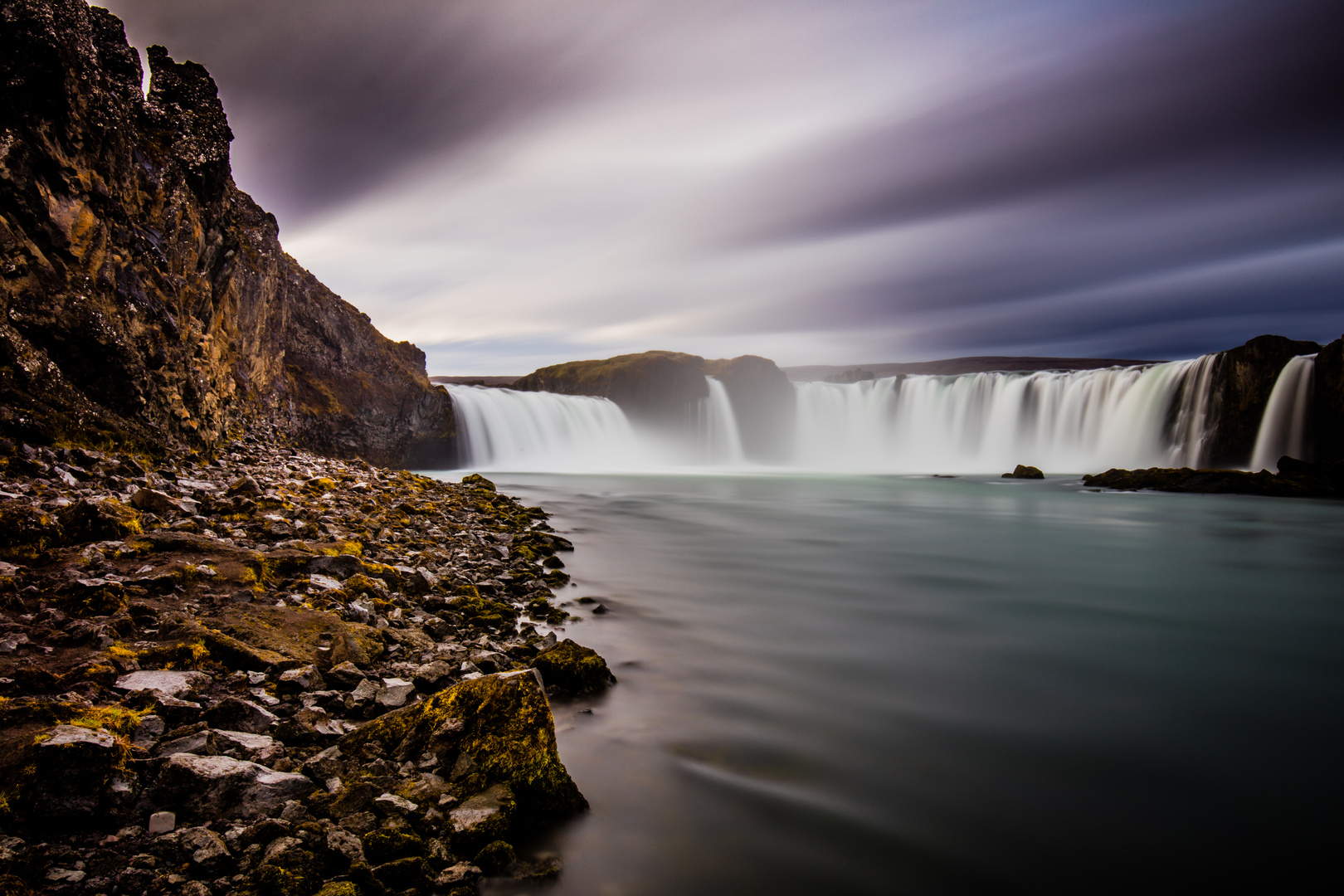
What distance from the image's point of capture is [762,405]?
7406 centimetres

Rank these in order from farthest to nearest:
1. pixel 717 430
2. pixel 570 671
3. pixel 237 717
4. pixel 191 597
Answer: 1. pixel 717 430
2. pixel 570 671
3. pixel 191 597
4. pixel 237 717

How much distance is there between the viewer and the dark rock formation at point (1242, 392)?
34.2 meters

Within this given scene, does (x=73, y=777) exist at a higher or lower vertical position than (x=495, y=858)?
higher

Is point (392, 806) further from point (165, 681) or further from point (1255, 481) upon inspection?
point (1255, 481)

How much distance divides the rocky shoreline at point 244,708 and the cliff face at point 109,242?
1830mm

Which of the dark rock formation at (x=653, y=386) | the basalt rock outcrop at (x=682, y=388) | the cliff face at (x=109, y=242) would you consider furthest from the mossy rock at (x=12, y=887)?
the dark rock formation at (x=653, y=386)

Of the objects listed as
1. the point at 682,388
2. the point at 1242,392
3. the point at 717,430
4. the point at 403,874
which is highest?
the point at 682,388

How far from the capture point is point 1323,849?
323cm

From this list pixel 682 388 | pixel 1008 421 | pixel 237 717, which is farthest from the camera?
pixel 682 388

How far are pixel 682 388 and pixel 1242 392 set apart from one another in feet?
152

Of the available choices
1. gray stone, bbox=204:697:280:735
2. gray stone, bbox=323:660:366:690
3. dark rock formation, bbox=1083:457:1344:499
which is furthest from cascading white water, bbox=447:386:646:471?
gray stone, bbox=204:697:280:735

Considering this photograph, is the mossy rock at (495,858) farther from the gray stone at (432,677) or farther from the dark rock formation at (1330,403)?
the dark rock formation at (1330,403)

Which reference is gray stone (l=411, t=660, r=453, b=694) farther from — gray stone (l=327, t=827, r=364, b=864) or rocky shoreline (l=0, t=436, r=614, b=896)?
gray stone (l=327, t=827, r=364, b=864)

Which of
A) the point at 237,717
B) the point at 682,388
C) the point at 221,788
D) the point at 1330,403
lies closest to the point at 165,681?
the point at 237,717
